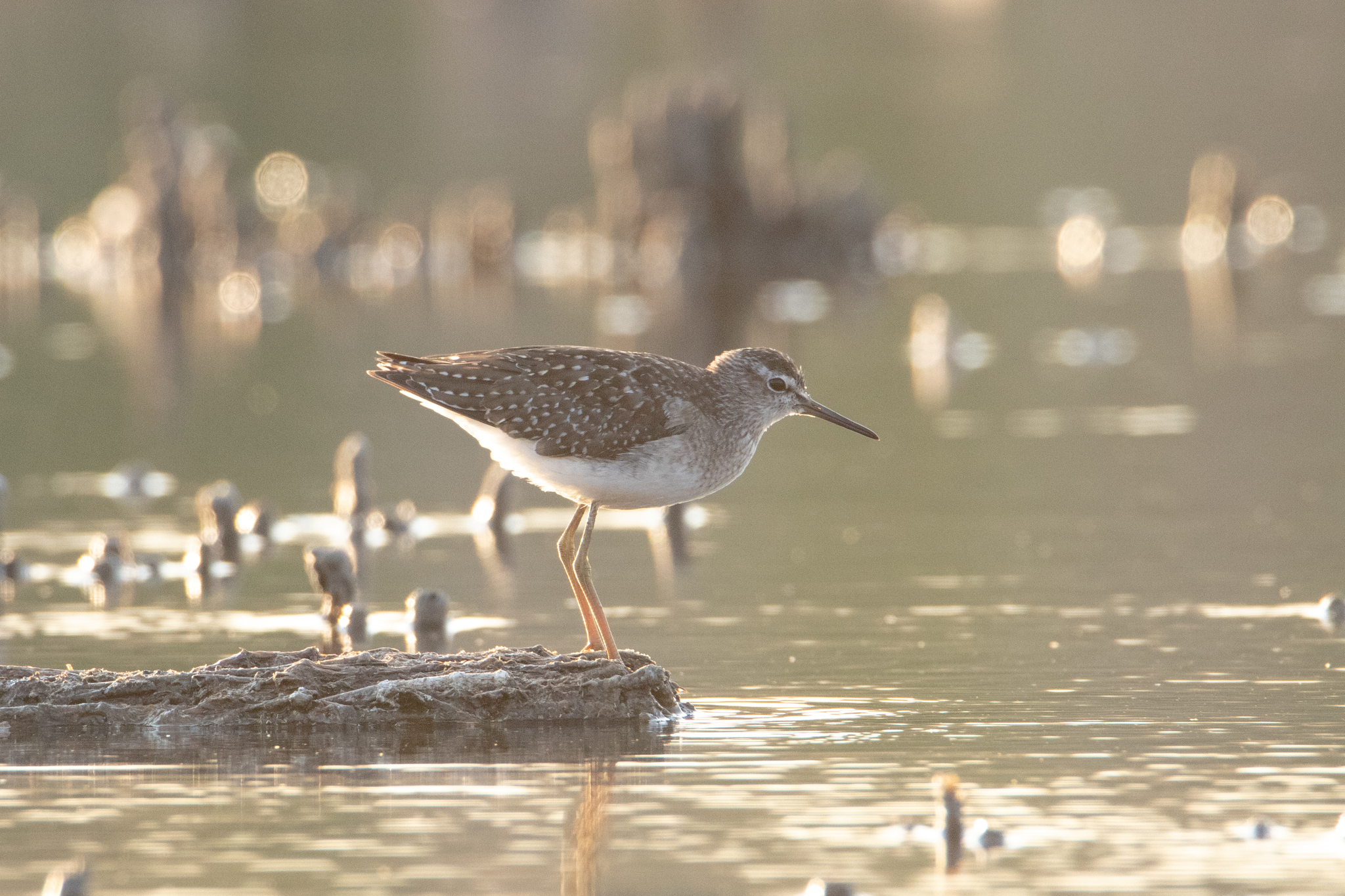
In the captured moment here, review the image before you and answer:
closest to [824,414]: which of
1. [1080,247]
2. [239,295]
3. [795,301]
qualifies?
[795,301]

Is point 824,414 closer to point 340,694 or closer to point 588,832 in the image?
point 340,694

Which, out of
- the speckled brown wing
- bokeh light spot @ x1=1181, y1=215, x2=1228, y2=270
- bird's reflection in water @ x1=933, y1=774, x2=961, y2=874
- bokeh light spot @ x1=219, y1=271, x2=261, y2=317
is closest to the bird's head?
the speckled brown wing

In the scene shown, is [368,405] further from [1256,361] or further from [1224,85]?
[1224,85]

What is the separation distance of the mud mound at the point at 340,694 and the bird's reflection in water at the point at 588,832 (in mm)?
970

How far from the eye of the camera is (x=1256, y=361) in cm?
3288

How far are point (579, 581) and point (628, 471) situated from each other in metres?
0.87

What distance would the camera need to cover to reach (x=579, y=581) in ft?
46.9

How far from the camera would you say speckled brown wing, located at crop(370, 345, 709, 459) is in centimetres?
1373

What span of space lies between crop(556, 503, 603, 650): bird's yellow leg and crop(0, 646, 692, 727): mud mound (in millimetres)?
771

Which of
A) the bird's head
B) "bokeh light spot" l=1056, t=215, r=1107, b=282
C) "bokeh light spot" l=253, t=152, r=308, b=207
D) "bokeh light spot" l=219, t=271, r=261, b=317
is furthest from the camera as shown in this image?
"bokeh light spot" l=253, t=152, r=308, b=207

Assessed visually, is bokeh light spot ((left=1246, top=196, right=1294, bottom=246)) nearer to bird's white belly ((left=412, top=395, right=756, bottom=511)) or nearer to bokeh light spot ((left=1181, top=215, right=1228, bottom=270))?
bokeh light spot ((left=1181, top=215, right=1228, bottom=270))

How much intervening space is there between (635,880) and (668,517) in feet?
34.5

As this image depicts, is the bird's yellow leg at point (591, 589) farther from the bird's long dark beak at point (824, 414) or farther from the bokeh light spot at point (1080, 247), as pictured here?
the bokeh light spot at point (1080, 247)

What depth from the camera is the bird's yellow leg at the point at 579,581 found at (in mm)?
14117
